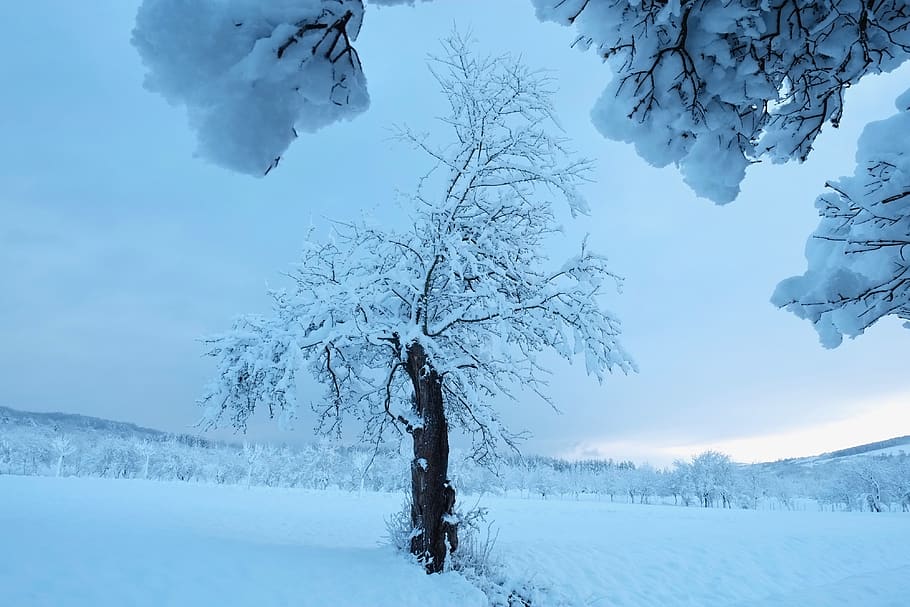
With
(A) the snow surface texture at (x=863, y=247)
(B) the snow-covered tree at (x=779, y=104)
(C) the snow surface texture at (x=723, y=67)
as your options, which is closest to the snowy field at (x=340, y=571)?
(A) the snow surface texture at (x=863, y=247)

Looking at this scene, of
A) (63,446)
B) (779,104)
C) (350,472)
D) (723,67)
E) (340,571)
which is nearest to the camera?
(723,67)

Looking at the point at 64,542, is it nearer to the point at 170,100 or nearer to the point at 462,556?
the point at 462,556

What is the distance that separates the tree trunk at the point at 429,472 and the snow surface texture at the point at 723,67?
5.52 meters

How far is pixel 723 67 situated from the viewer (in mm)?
2607

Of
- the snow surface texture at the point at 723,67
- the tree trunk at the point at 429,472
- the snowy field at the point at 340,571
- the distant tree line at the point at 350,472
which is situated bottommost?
the distant tree line at the point at 350,472

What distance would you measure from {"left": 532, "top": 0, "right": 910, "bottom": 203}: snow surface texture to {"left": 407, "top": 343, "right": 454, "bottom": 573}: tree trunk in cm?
552

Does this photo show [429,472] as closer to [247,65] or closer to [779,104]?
[779,104]

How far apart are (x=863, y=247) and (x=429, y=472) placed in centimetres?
639

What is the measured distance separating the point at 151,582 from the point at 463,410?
5.22 meters

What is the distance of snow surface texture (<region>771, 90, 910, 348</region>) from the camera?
2.70m

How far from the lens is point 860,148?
2.88m

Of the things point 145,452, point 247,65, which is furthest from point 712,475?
point 145,452

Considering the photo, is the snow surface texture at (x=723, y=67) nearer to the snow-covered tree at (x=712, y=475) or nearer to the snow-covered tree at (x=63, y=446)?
the snow-covered tree at (x=712, y=475)

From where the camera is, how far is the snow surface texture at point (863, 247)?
2701 millimetres
